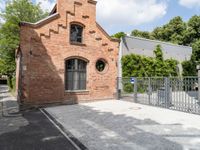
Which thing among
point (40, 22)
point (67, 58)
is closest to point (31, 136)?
point (67, 58)

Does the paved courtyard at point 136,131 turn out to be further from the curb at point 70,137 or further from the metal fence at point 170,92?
the metal fence at point 170,92

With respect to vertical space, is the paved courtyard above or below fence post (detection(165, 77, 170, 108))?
below

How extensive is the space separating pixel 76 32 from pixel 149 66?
32.2 feet

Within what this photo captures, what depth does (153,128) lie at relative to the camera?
23.1 feet

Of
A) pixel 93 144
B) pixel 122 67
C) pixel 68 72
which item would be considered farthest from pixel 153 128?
pixel 122 67

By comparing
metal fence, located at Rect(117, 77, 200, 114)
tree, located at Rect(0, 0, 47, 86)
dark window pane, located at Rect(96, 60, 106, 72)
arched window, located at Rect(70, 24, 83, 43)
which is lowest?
metal fence, located at Rect(117, 77, 200, 114)

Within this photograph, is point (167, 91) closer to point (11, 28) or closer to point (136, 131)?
point (136, 131)

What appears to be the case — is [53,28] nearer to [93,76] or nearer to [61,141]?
[93,76]

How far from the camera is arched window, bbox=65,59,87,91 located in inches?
521

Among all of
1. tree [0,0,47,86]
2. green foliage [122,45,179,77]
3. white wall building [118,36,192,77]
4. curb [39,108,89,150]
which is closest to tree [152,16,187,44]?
white wall building [118,36,192,77]

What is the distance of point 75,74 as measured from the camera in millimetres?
13516

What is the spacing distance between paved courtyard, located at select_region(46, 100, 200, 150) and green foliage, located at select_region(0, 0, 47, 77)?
21718 millimetres

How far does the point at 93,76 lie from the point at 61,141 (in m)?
8.55

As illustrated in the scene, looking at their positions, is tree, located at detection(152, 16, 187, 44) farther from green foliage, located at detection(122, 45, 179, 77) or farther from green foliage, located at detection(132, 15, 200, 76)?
green foliage, located at detection(122, 45, 179, 77)
